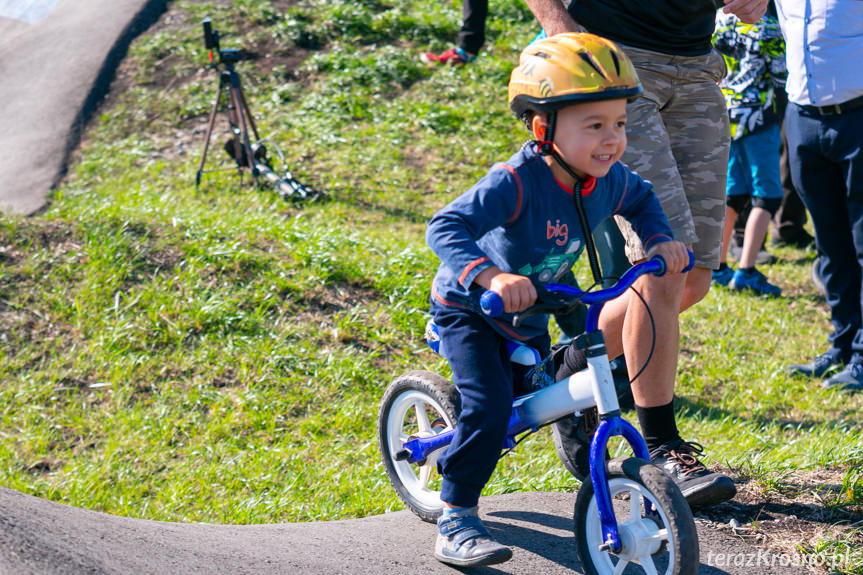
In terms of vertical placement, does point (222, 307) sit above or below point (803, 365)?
above

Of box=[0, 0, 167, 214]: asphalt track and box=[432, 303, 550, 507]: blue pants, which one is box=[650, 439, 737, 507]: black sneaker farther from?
box=[0, 0, 167, 214]: asphalt track

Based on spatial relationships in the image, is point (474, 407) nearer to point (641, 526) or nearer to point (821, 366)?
point (641, 526)

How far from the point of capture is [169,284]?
5.66 meters

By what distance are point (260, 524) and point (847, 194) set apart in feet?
12.5

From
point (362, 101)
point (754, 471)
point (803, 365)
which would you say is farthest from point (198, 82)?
point (754, 471)

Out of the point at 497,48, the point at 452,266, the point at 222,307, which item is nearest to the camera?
the point at 452,266

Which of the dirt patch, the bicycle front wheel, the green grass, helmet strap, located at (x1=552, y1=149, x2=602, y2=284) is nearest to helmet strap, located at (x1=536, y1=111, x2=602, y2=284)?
helmet strap, located at (x1=552, y1=149, x2=602, y2=284)

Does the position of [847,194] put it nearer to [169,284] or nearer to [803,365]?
[803,365]

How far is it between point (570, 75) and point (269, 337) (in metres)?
3.13

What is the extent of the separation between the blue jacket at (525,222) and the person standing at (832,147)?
7.78ft

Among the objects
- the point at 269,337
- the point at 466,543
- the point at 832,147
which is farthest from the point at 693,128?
the point at 269,337

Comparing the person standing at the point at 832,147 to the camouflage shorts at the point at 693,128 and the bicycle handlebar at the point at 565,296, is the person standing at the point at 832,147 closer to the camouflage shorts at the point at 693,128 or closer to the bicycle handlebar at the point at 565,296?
the camouflage shorts at the point at 693,128

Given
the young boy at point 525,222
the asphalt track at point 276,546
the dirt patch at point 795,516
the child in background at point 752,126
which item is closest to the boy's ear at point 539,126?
the young boy at point 525,222

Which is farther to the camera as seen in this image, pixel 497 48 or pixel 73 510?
pixel 497 48
